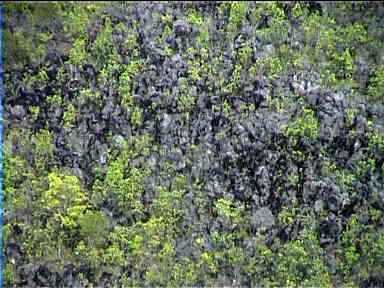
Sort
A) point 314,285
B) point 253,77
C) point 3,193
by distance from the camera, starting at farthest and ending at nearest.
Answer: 1. point 253,77
2. point 3,193
3. point 314,285

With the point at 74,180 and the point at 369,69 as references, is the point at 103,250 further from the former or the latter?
the point at 369,69

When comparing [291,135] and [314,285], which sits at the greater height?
[291,135]

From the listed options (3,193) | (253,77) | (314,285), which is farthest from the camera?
(253,77)

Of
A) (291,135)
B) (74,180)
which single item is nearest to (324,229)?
(291,135)

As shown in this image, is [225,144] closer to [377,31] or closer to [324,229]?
[324,229]

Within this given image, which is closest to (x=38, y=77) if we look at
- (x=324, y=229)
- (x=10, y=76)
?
(x=10, y=76)

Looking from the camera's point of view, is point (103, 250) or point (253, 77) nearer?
point (103, 250)

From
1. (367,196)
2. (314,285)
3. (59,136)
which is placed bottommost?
(314,285)

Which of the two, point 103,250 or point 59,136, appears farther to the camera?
point 59,136

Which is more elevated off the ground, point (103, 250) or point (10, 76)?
point (10, 76)
